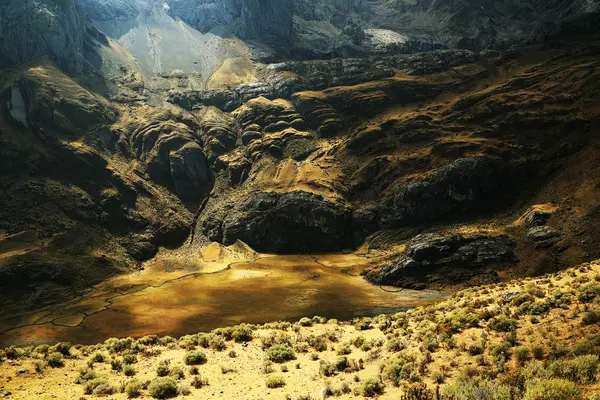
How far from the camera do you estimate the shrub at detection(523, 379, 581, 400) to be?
1064cm

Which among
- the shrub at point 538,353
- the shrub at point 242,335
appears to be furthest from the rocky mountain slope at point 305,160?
the shrub at point 538,353

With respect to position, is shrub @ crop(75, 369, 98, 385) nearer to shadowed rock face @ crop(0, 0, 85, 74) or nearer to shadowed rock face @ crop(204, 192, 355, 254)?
shadowed rock face @ crop(204, 192, 355, 254)

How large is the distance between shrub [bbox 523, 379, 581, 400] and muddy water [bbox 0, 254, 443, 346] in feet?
129

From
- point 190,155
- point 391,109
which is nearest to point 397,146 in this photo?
point 391,109

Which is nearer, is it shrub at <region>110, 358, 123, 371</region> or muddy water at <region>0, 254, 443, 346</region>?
shrub at <region>110, 358, 123, 371</region>

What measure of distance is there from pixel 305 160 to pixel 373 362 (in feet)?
360

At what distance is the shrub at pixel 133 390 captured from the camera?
17797 mm

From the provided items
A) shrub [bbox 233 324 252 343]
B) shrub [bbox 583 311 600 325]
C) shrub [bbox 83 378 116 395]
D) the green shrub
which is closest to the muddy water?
shrub [bbox 233 324 252 343]

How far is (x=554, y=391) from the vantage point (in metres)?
10.8

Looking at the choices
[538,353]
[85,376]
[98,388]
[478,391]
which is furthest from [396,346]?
[85,376]

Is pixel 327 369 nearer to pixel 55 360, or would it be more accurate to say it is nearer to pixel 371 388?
pixel 371 388

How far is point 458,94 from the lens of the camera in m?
134

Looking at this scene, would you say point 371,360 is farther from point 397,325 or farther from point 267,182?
point 267,182

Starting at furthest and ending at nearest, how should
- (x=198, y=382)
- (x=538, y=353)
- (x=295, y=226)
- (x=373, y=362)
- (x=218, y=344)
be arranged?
1. (x=295, y=226)
2. (x=218, y=344)
3. (x=373, y=362)
4. (x=198, y=382)
5. (x=538, y=353)
